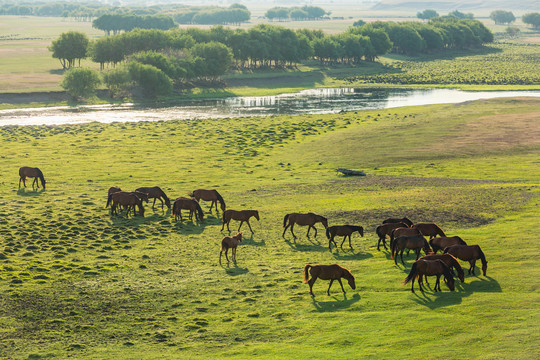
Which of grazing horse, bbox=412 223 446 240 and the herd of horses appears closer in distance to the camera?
the herd of horses

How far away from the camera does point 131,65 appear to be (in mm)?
111500

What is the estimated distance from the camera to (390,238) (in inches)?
1206

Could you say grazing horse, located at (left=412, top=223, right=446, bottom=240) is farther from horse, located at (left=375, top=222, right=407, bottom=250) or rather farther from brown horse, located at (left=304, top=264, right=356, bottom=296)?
brown horse, located at (left=304, top=264, right=356, bottom=296)

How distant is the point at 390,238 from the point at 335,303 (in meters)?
7.57

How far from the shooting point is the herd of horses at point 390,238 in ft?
80.7

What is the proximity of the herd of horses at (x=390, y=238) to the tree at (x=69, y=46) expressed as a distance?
108 meters

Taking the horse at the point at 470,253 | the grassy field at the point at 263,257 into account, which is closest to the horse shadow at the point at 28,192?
the grassy field at the point at 263,257

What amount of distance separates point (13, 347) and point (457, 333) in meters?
15.0

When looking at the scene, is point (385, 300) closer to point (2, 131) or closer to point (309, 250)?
A: point (309, 250)

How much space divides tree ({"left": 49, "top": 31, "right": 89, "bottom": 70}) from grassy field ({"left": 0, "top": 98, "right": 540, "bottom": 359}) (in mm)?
79848

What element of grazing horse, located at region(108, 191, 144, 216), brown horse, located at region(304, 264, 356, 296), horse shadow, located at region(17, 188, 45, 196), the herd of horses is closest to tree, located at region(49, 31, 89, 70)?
horse shadow, located at region(17, 188, 45, 196)

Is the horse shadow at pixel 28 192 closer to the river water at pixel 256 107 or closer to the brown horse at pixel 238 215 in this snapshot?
the brown horse at pixel 238 215

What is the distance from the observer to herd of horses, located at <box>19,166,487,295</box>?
24609mm

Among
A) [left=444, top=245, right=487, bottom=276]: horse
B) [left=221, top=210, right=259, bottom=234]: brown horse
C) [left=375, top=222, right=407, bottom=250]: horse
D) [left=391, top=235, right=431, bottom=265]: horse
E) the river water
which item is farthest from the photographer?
the river water
